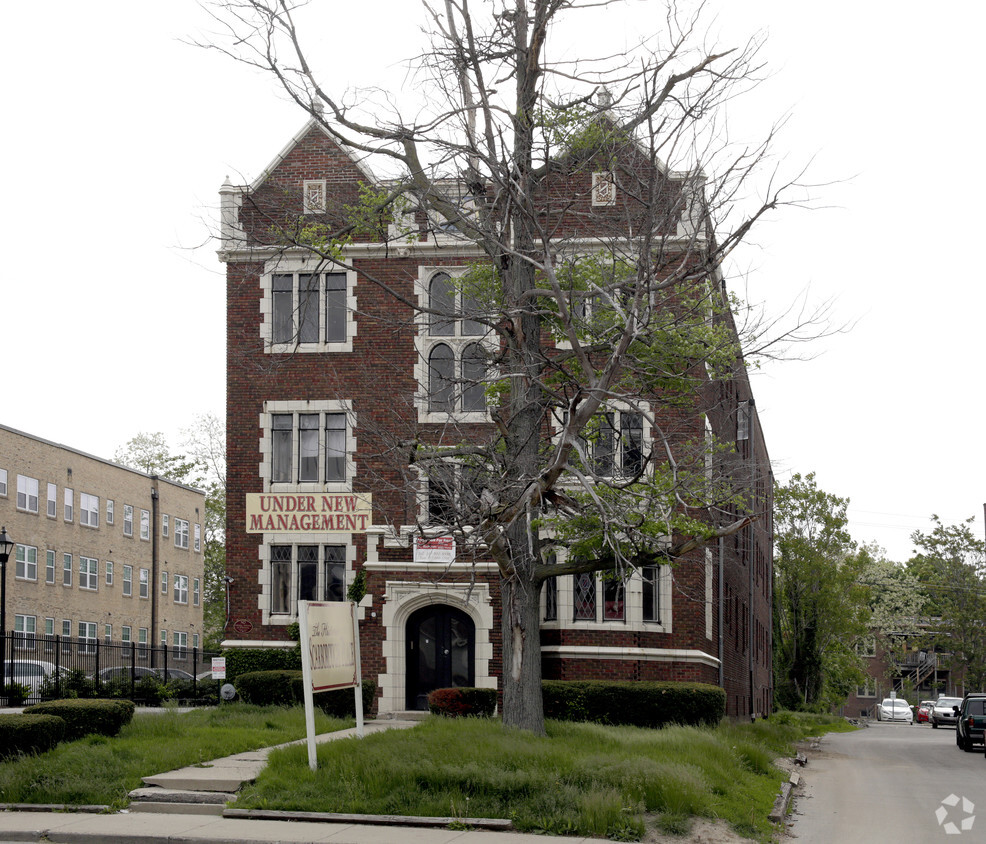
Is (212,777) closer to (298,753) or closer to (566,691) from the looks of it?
(298,753)

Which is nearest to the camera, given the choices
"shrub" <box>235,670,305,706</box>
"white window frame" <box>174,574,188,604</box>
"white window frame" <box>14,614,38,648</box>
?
"shrub" <box>235,670,305,706</box>

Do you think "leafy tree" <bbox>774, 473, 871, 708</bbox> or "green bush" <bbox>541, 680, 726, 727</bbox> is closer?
"green bush" <bbox>541, 680, 726, 727</bbox>

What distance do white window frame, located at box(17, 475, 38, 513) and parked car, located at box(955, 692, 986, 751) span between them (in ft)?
125

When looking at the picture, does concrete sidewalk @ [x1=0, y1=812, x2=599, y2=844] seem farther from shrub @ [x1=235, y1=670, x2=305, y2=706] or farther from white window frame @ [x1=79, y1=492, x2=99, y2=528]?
white window frame @ [x1=79, y1=492, x2=99, y2=528]

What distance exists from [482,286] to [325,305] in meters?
10.4

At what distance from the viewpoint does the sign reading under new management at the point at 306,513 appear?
2806 cm

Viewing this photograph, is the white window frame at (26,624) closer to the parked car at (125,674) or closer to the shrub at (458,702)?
the parked car at (125,674)

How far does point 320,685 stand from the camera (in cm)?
1477

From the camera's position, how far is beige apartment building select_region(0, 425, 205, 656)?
5038 cm

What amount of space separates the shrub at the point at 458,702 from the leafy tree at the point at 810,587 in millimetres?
32128

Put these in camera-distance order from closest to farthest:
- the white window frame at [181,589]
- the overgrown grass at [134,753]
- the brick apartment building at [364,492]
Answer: the overgrown grass at [134,753] < the brick apartment building at [364,492] < the white window frame at [181,589]

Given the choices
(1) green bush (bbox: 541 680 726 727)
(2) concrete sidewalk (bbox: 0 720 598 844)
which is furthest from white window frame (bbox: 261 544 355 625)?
(2) concrete sidewalk (bbox: 0 720 598 844)

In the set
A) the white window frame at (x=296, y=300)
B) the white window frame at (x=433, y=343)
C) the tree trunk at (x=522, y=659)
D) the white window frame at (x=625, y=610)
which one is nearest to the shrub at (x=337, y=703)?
the white window frame at (x=625, y=610)

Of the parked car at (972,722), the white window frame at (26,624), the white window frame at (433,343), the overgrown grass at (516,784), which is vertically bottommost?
the parked car at (972,722)
